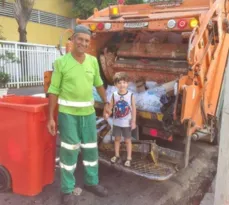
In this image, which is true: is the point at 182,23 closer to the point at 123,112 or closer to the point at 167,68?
the point at 167,68

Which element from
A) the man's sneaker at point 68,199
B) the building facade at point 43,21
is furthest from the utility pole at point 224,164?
the building facade at point 43,21

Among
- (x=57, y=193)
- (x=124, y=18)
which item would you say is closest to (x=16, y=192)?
(x=57, y=193)

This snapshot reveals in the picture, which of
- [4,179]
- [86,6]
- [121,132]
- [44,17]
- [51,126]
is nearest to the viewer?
[51,126]

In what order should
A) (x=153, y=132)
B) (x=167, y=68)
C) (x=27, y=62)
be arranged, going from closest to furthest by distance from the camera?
(x=153, y=132)
(x=167, y=68)
(x=27, y=62)

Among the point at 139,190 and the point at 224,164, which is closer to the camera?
the point at 224,164

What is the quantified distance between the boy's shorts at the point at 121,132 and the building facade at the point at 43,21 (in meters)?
10.2

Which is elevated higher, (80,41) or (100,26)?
(100,26)

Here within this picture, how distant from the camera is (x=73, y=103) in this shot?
9.14 ft

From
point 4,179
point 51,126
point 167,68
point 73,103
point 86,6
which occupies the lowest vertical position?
point 4,179

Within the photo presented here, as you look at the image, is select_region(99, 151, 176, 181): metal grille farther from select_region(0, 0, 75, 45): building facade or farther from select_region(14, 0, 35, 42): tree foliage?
select_region(0, 0, 75, 45): building facade

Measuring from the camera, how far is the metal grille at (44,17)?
39.9 feet

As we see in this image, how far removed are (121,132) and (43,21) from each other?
12.2 meters

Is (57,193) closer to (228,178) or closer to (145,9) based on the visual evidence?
(228,178)

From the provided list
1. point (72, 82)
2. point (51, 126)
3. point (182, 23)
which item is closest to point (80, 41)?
point (72, 82)
